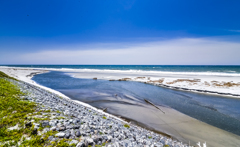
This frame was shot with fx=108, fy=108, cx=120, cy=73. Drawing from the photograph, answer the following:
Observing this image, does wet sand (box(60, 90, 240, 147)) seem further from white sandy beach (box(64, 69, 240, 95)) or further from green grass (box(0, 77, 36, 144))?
white sandy beach (box(64, 69, 240, 95))

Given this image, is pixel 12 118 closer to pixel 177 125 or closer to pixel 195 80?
pixel 177 125

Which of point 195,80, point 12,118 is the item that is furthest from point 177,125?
point 195,80

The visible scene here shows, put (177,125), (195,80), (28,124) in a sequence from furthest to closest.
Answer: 1. (195,80)
2. (177,125)
3. (28,124)

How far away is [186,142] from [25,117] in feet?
32.6

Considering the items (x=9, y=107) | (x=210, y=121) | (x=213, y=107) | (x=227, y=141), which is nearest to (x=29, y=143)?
(x=9, y=107)

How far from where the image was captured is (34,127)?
4.62 m

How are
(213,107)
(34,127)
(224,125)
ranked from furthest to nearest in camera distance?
1. (213,107)
2. (224,125)
3. (34,127)

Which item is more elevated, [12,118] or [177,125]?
[12,118]

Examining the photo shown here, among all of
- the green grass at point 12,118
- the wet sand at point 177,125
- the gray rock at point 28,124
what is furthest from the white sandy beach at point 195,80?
the green grass at point 12,118

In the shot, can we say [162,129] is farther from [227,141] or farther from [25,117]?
[25,117]

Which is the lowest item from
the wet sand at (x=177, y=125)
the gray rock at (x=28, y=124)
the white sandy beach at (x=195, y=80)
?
the wet sand at (x=177, y=125)

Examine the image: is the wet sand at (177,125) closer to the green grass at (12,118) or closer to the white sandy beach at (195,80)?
the green grass at (12,118)

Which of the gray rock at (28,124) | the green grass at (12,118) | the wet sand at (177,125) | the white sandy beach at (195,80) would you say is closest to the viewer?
the green grass at (12,118)

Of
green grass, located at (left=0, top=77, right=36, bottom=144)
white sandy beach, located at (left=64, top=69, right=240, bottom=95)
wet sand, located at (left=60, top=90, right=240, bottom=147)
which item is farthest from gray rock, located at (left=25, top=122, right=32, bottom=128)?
white sandy beach, located at (left=64, top=69, right=240, bottom=95)
